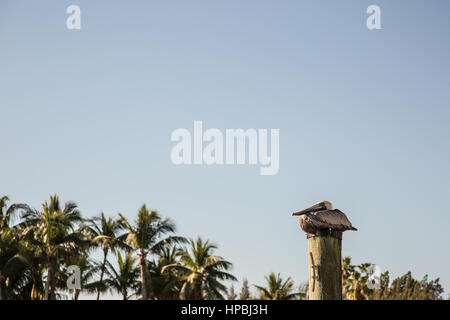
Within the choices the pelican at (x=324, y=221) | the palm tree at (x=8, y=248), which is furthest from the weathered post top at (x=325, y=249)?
the palm tree at (x=8, y=248)

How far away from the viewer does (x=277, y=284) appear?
3994cm

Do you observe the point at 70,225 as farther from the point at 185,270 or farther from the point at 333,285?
the point at 333,285

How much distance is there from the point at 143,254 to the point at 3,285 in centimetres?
836

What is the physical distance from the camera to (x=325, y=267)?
608 cm

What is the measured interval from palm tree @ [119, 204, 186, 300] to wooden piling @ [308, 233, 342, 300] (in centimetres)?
2882

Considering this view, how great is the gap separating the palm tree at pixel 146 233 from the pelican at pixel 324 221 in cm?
2872

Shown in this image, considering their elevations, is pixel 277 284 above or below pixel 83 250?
below

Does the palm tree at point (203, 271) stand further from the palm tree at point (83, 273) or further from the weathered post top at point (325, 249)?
the weathered post top at point (325, 249)

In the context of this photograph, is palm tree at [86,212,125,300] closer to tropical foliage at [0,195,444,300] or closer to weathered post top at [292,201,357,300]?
tropical foliage at [0,195,444,300]

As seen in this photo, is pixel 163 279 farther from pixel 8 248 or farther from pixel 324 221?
pixel 324 221

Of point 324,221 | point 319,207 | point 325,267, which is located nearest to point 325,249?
point 325,267

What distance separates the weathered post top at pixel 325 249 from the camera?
6.02m

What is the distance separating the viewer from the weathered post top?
602 centimetres
